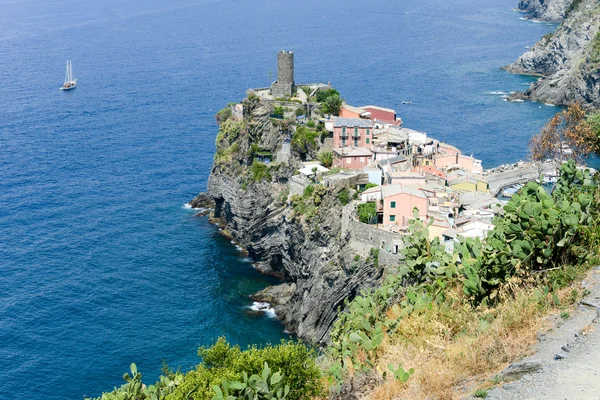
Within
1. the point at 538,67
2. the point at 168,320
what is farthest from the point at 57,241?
the point at 538,67

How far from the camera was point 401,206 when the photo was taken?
51.4 metres

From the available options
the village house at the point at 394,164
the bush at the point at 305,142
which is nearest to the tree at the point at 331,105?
the bush at the point at 305,142

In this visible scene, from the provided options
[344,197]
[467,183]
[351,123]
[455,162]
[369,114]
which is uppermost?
[351,123]

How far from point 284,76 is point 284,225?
21.2m

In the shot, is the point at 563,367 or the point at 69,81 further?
the point at 69,81

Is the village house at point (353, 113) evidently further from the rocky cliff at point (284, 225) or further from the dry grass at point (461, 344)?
the dry grass at point (461, 344)

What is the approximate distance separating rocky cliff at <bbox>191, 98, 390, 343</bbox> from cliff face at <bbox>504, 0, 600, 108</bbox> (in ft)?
229

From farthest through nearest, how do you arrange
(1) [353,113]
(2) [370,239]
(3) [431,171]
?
1. (1) [353,113]
2. (3) [431,171]
3. (2) [370,239]

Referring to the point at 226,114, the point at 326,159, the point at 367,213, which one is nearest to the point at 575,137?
the point at 367,213

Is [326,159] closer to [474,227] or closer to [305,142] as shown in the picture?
[305,142]

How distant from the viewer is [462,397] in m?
14.3

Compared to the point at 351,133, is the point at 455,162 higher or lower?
lower

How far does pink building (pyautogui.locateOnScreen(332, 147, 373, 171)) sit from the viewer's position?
208 feet

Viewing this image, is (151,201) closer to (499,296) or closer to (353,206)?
(353,206)
